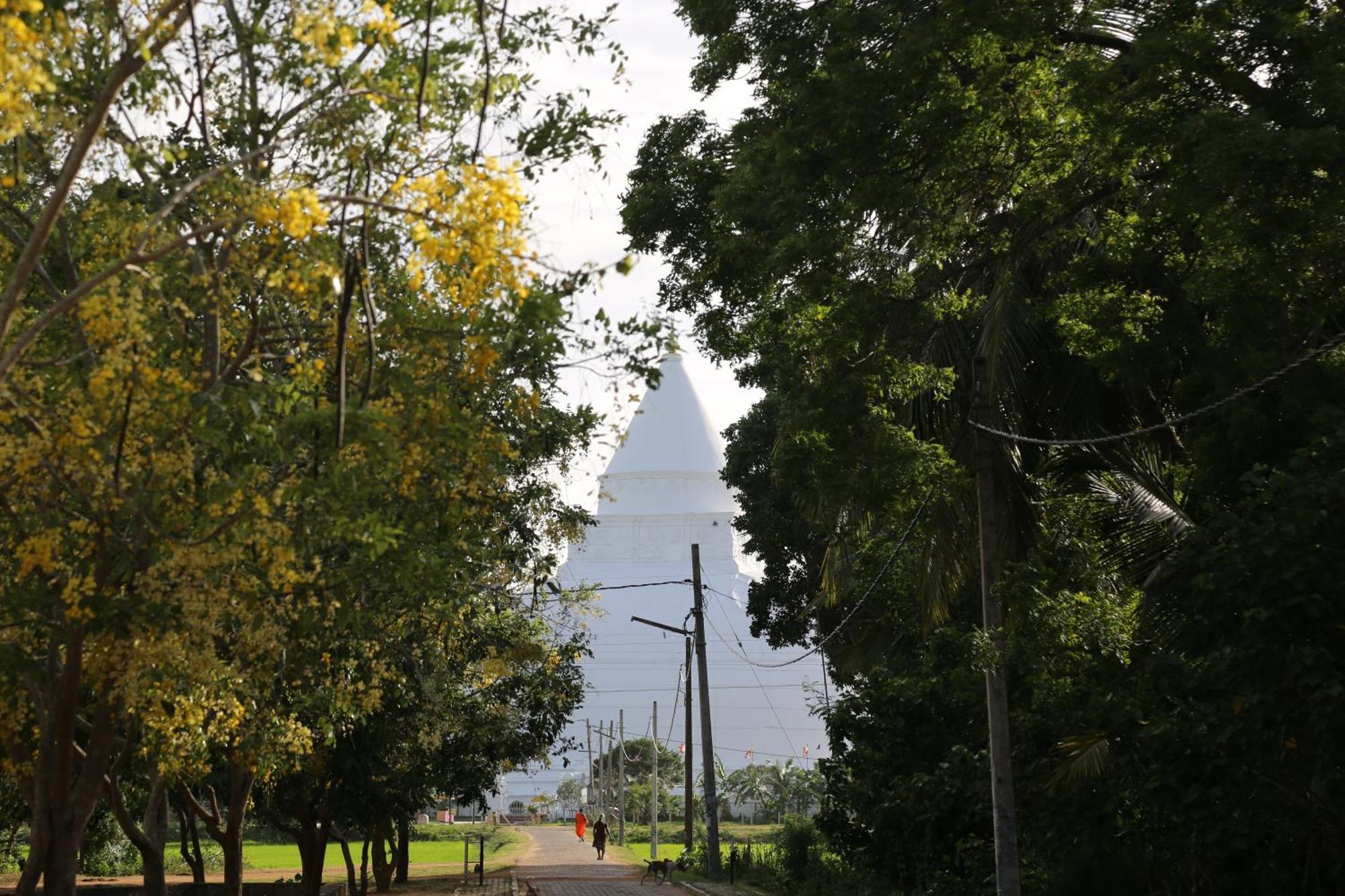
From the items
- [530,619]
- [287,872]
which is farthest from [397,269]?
[287,872]

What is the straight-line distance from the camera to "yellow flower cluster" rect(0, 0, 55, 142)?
4.83 m

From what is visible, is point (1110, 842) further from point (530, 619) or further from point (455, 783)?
point (455, 783)

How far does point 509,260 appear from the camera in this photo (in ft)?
22.2

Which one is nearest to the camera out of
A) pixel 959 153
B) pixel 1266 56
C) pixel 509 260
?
pixel 509 260

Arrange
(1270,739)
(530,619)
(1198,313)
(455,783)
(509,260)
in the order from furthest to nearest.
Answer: (455,783) → (530,619) → (1198,313) → (1270,739) → (509,260)

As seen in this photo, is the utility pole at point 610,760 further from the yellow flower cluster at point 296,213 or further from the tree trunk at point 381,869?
the yellow flower cluster at point 296,213

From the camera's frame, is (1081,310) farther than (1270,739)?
Yes

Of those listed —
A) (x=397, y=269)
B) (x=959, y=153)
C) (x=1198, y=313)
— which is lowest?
(x=397, y=269)

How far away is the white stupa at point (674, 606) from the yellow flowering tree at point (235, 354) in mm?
68215

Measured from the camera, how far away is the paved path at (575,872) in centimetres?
2697

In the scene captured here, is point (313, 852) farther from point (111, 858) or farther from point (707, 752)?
point (111, 858)

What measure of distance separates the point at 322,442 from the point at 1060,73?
6404 millimetres

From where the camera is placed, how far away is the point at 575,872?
3431 cm

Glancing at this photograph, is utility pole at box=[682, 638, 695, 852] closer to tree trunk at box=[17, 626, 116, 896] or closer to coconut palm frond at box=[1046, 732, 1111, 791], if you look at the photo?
coconut palm frond at box=[1046, 732, 1111, 791]
